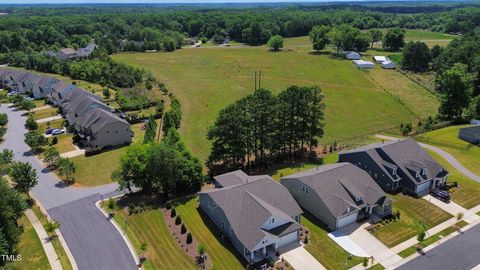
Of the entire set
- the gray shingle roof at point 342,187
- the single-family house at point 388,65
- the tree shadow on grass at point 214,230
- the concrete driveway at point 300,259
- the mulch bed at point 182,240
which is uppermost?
the gray shingle roof at point 342,187

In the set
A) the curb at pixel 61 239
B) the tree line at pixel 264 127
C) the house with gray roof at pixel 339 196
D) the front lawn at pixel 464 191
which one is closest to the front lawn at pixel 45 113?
the curb at pixel 61 239

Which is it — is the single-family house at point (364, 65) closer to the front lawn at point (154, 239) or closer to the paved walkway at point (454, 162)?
the paved walkway at point (454, 162)

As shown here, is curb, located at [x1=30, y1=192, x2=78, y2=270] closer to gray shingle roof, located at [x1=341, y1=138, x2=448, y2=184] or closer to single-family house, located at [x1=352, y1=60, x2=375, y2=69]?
gray shingle roof, located at [x1=341, y1=138, x2=448, y2=184]

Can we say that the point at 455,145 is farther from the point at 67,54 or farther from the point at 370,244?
the point at 67,54

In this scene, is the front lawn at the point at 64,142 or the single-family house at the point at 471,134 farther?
the single-family house at the point at 471,134

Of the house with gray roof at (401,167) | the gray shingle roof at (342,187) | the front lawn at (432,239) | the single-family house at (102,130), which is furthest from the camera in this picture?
the single-family house at (102,130)

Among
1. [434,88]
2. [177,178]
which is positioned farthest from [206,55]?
[177,178]

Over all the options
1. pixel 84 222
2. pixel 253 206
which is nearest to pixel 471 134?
pixel 253 206
